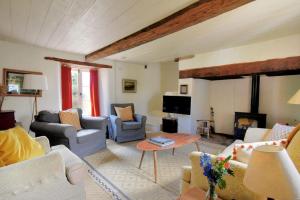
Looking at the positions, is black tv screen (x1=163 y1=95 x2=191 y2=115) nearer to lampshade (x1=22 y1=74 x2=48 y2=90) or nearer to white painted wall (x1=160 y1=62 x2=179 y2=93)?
white painted wall (x1=160 y1=62 x2=179 y2=93)

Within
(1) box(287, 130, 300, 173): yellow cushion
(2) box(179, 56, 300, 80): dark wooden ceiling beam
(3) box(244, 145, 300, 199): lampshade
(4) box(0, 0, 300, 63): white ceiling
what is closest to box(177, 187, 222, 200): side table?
(3) box(244, 145, 300, 199): lampshade

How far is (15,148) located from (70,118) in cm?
221

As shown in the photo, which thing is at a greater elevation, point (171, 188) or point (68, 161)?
point (68, 161)

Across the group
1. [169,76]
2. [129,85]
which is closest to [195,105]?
[169,76]

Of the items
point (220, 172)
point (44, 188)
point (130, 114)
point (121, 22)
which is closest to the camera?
point (220, 172)

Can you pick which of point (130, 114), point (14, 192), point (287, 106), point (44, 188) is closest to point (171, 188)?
point (44, 188)

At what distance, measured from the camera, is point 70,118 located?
11.5 feet

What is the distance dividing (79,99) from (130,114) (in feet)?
4.87

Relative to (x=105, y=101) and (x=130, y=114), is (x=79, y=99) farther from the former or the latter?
(x=130, y=114)

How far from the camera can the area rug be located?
82.4 inches

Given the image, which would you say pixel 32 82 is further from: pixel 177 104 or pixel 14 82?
pixel 177 104

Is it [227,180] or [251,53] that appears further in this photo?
[251,53]

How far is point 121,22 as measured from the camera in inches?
95.6

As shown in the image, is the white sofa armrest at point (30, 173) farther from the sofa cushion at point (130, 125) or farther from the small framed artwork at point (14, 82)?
the small framed artwork at point (14, 82)
